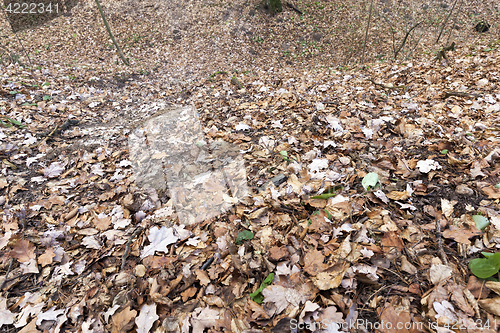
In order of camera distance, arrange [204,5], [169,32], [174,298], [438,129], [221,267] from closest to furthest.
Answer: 1. [174,298]
2. [221,267]
3. [438,129]
4. [169,32]
5. [204,5]

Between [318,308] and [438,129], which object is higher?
[438,129]

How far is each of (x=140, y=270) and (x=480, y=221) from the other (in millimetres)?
2913

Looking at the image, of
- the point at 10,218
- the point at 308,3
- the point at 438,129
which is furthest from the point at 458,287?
the point at 308,3

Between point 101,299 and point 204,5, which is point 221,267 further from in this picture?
point 204,5

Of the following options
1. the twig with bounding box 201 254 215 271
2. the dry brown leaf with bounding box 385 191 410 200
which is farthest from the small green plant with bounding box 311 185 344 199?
the twig with bounding box 201 254 215 271

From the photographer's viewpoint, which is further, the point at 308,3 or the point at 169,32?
the point at 308,3

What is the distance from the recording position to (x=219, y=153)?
135 inches

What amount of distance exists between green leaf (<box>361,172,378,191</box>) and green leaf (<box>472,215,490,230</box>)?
78cm

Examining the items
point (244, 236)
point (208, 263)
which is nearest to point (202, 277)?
point (208, 263)

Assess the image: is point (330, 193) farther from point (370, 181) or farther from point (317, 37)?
point (317, 37)

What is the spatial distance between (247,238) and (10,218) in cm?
292

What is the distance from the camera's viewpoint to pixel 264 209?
92.7 inches

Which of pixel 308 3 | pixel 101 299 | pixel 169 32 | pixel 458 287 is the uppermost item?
pixel 308 3

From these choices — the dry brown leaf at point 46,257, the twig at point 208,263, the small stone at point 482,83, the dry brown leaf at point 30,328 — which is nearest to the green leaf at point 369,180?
the twig at point 208,263
